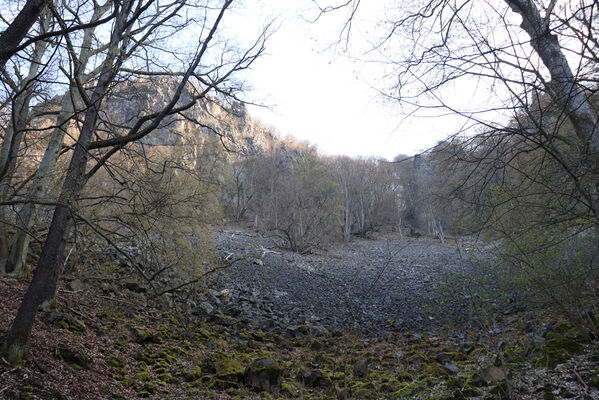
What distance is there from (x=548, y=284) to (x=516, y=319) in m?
3.68

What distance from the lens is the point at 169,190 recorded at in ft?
21.4

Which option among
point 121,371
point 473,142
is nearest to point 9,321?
point 121,371

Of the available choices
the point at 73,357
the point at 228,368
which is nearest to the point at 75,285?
the point at 73,357

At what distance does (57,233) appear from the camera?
12.1ft

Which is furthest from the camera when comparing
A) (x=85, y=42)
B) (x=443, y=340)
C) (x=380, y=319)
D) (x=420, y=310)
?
(x=420, y=310)

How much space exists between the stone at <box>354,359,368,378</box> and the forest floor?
0.02 meters

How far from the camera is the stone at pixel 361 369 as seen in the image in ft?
18.9

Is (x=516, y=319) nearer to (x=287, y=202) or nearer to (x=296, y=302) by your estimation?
(x=296, y=302)

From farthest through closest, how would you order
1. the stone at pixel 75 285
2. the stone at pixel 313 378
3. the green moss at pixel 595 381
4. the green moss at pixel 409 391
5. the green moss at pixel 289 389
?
the stone at pixel 75 285 → the stone at pixel 313 378 → the green moss at pixel 289 389 → the green moss at pixel 409 391 → the green moss at pixel 595 381

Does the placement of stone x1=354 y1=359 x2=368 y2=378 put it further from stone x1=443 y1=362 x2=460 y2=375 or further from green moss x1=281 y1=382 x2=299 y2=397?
stone x1=443 y1=362 x2=460 y2=375

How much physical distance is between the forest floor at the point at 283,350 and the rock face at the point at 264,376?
1 centimetres

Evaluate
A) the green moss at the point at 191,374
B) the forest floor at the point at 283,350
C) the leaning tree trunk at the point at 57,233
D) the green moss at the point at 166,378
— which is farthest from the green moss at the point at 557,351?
the leaning tree trunk at the point at 57,233

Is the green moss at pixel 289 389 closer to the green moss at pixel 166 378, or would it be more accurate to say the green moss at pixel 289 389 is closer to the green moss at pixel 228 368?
the green moss at pixel 228 368

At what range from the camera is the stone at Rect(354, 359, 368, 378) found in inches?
227
